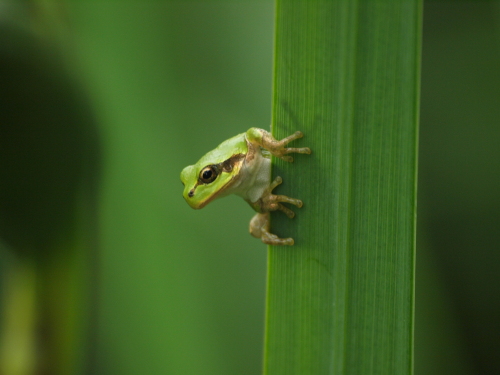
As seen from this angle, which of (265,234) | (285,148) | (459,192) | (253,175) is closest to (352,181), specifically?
(285,148)

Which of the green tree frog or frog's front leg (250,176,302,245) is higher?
the green tree frog

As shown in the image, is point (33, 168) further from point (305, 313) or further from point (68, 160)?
point (305, 313)

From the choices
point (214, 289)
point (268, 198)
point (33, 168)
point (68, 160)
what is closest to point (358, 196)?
point (268, 198)

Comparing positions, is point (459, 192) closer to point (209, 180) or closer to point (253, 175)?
point (253, 175)

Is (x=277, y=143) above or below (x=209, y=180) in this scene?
above

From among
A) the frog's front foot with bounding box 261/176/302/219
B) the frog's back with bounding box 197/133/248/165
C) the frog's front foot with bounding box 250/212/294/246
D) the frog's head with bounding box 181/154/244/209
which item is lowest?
the frog's front foot with bounding box 250/212/294/246

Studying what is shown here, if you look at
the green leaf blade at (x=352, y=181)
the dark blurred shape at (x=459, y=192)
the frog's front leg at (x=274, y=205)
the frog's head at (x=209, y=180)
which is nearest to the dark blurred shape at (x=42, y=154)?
the frog's head at (x=209, y=180)

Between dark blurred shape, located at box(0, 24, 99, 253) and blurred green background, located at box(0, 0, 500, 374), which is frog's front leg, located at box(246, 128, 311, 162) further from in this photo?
dark blurred shape, located at box(0, 24, 99, 253)

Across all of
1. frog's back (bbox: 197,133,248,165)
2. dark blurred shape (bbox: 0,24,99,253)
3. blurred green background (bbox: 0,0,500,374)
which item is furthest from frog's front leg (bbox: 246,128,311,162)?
dark blurred shape (bbox: 0,24,99,253)
